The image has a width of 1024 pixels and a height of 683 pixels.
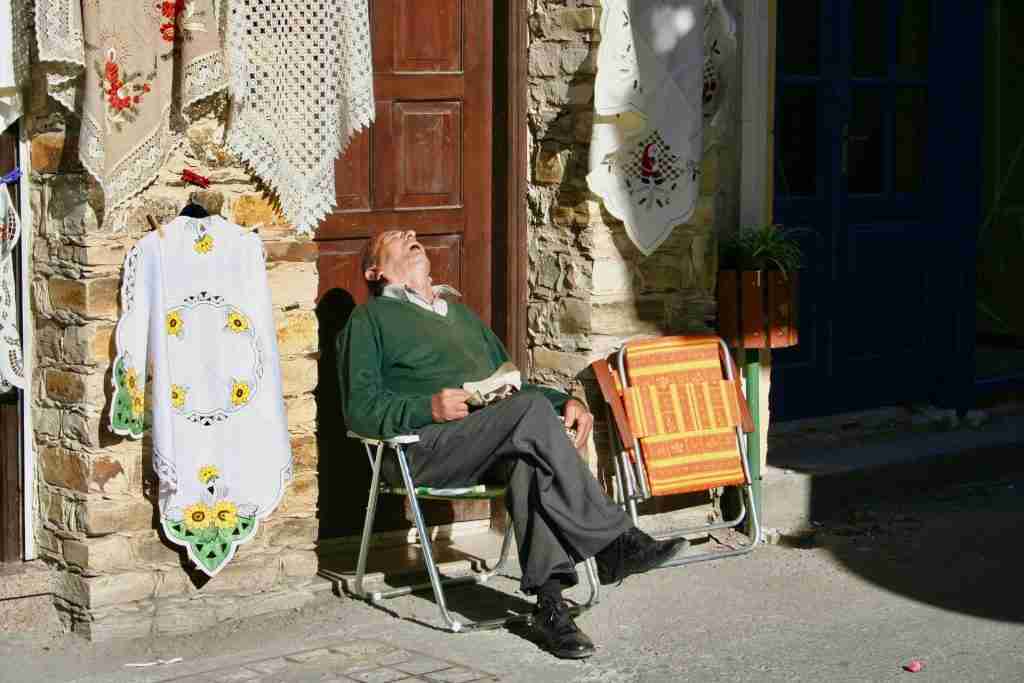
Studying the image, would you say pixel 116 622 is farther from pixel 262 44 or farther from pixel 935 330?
pixel 935 330

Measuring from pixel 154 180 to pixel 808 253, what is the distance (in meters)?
3.81

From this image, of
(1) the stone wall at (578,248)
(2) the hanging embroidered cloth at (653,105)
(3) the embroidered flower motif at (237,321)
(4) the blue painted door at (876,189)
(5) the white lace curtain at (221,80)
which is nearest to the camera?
(5) the white lace curtain at (221,80)

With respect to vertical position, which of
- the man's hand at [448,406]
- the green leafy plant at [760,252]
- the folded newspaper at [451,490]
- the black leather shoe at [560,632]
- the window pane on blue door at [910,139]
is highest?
the window pane on blue door at [910,139]

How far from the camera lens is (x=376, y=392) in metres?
6.50

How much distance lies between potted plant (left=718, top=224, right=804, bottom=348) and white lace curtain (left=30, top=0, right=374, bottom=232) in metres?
1.89

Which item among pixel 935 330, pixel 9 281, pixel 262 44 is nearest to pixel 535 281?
pixel 262 44

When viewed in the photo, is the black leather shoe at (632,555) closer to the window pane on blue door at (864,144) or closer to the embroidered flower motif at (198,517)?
the embroidered flower motif at (198,517)

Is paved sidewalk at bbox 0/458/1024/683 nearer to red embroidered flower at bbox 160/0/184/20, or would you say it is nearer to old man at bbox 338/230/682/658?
old man at bbox 338/230/682/658

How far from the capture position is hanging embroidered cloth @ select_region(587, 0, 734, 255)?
287 inches

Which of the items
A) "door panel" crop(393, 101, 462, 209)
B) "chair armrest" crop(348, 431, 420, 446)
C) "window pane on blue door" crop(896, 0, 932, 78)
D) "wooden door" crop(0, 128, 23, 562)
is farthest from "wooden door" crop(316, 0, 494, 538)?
"window pane on blue door" crop(896, 0, 932, 78)

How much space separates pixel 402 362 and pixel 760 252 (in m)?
1.88

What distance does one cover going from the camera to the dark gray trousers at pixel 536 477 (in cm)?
625

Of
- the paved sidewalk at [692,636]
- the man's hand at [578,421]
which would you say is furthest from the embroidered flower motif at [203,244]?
the man's hand at [578,421]

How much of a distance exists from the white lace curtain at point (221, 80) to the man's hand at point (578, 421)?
1.11 meters
